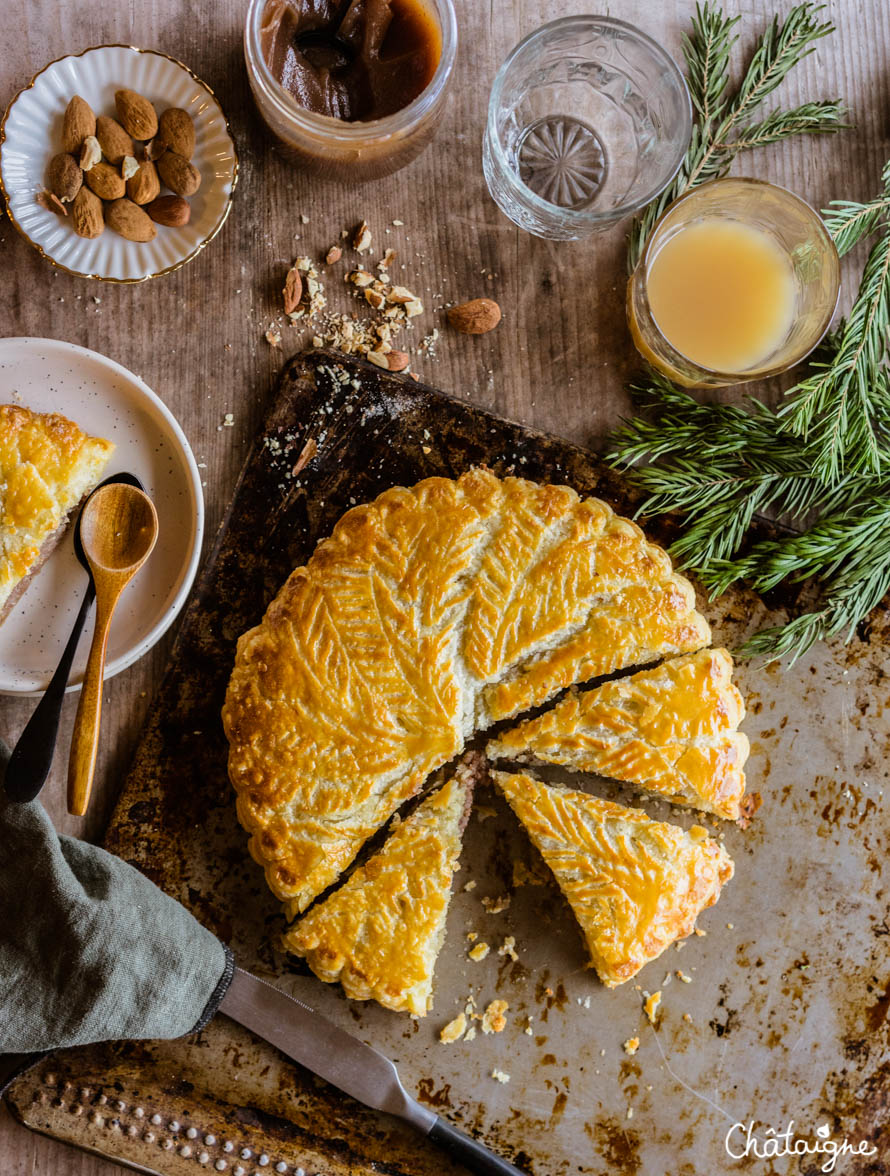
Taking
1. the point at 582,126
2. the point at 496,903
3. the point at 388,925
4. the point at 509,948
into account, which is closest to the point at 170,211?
the point at 582,126

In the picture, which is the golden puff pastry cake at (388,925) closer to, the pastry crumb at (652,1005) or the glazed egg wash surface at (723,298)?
the pastry crumb at (652,1005)

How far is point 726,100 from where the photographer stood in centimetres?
346

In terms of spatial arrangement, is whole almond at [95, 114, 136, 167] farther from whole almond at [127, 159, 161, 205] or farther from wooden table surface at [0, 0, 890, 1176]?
wooden table surface at [0, 0, 890, 1176]

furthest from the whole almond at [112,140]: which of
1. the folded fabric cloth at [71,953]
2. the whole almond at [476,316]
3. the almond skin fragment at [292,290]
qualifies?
the folded fabric cloth at [71,953]

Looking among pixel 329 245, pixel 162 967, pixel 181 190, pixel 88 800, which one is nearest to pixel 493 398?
pixel 329 245

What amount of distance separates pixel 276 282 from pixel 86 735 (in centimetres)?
167

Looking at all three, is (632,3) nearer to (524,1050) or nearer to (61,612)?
(61,612)

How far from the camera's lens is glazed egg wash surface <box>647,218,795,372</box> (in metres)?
3.28

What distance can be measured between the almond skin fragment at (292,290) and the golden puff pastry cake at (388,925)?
1.85 meters

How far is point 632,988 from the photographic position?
3.43 meters

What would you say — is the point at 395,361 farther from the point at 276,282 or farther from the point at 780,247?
the point at 780,247

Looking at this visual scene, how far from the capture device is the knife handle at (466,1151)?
3.21 m

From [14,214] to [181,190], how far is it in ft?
1.79

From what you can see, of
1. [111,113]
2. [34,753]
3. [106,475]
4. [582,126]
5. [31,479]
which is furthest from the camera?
[582,126]
